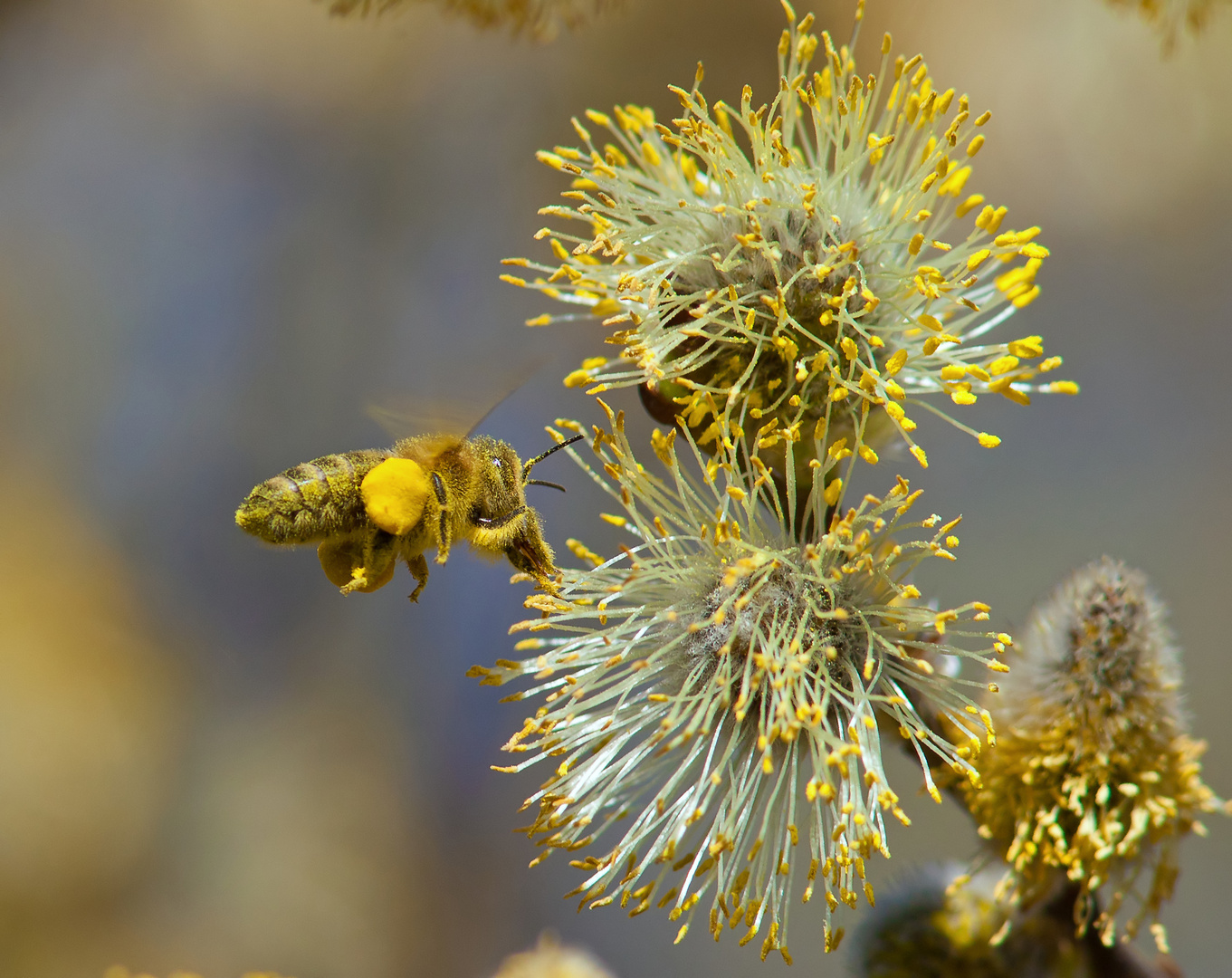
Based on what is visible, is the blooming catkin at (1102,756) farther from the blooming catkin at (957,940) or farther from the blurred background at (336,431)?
the blurred background at (336,431)

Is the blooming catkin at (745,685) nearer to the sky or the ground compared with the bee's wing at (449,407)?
nearer to the ground

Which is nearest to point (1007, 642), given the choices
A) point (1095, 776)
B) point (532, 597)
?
point (1095, 776)

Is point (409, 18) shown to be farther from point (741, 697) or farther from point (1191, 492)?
point (1191, 492)

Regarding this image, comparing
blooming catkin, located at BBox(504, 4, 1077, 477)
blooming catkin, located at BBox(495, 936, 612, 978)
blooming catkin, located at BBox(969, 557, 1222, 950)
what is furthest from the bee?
blooming catkin, located at BBox(495, 936, 612, 978)

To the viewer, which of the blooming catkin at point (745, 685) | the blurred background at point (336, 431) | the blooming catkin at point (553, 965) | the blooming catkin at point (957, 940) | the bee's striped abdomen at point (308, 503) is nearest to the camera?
the blooming catkin at point (745, 685)

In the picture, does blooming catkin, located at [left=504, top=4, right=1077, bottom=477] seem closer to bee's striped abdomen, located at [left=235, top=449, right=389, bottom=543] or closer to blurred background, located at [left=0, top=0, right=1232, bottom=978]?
bee's striped abdomen, located at [left=235, top=449, right=389, bottom=543]

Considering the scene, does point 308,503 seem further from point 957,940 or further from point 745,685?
point 957,940

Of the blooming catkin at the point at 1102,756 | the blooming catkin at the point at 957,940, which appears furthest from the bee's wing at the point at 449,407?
the blooming catkin at the point at 957,940
